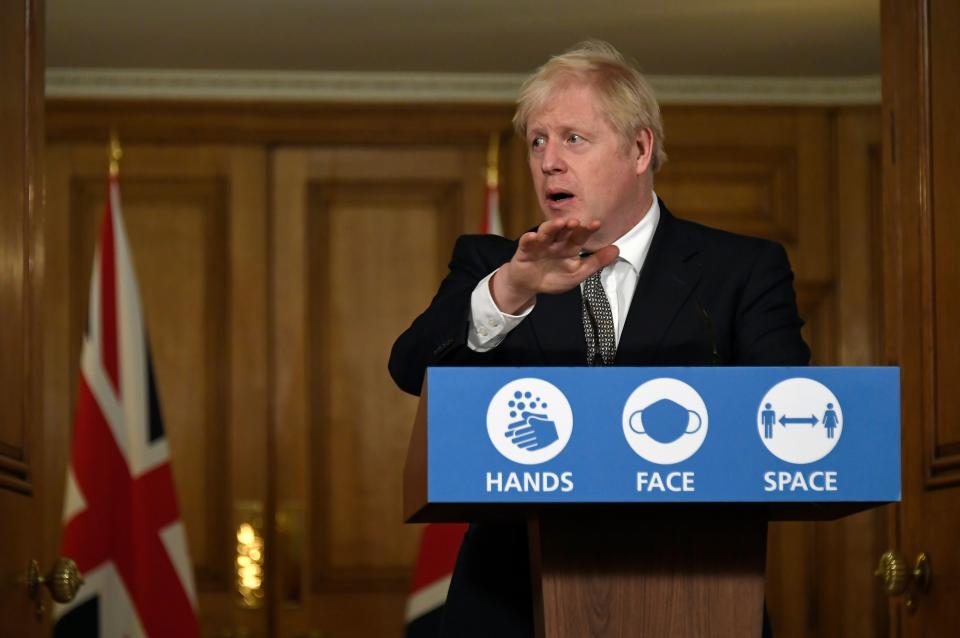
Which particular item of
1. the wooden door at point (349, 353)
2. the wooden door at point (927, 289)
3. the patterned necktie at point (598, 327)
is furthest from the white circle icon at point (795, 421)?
the wooden door at point (349, 353)

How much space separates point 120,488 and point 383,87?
5.22 feet

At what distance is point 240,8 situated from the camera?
418 cm

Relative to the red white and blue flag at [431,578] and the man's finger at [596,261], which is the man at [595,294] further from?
the red white and blue flag at [431,578]

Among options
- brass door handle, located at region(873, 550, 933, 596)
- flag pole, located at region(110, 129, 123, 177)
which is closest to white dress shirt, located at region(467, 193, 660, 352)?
brass door handle, located at region(873, 550, 933, 596)

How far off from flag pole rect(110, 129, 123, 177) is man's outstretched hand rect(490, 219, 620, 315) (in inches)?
137

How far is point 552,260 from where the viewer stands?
1.46 meters

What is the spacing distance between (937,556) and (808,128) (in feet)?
9.13

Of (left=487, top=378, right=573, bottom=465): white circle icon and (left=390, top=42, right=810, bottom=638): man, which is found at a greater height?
(left=390, top=42, right=810, bottom=638): man

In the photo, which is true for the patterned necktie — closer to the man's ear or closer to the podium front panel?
the man's ear

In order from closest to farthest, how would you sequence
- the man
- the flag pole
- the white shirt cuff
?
the white shirt cuff, the man, the flag pole

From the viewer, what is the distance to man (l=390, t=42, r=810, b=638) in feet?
5.49

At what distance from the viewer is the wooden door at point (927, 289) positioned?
2436mm

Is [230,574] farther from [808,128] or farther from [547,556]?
[547,556]

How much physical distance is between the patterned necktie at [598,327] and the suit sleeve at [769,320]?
0.17 meters
